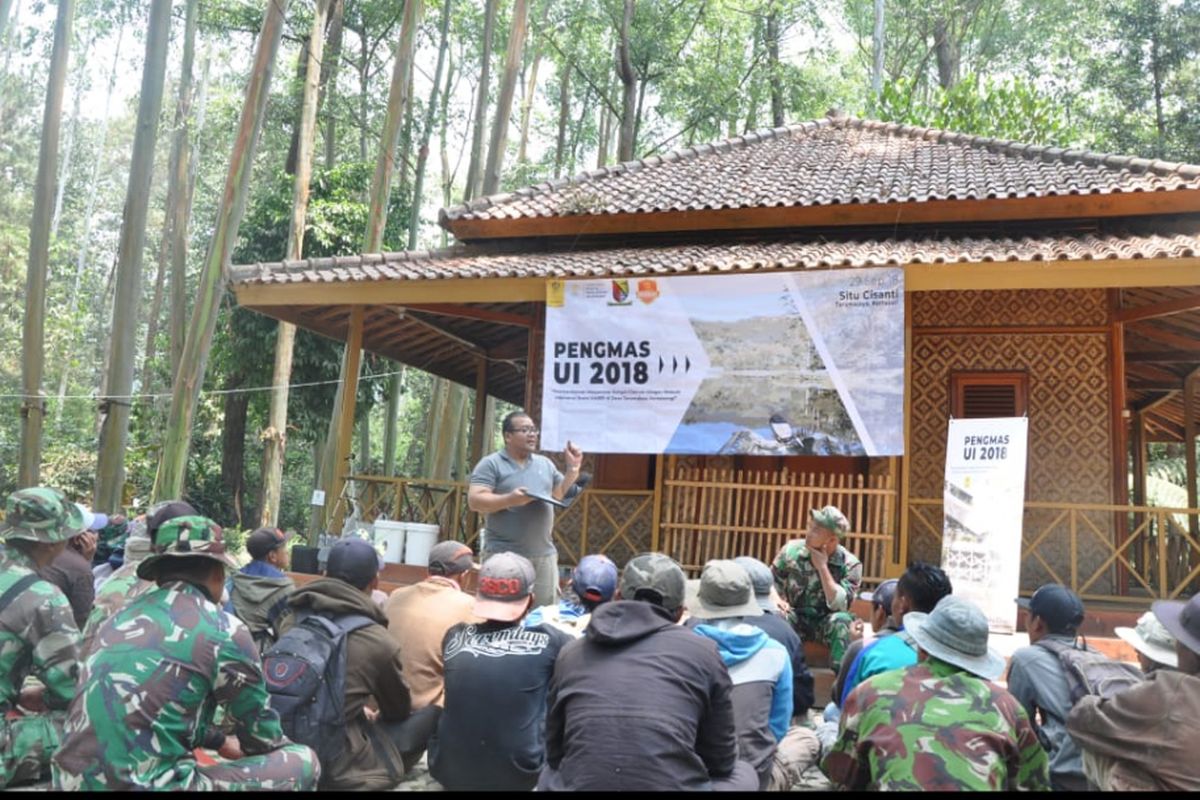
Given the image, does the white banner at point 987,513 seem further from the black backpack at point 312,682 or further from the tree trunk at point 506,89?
the tree trunk at point 506,89

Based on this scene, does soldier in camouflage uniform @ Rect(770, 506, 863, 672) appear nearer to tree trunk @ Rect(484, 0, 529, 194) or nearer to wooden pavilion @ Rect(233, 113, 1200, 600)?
wooden pavilion @ Rect(233, 113, 1200, 600)

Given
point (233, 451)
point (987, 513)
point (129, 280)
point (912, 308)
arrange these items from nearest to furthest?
point (987, 513) < point (912, 308) < point (129, 280) < point (233, 451)

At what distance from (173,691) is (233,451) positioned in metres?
19.6

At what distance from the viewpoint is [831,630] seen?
6.12 m

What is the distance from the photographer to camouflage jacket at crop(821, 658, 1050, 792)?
2975 millimetres

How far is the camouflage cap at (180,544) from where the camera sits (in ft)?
11.0

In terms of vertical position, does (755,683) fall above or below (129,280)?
below

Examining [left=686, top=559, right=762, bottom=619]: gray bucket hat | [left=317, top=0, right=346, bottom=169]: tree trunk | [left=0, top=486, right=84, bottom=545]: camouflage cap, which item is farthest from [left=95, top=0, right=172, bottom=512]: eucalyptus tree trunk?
[left=686, top=559, right=762, bottom=619]: gray bucket hat

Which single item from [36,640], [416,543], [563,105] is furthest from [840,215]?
[563,105]

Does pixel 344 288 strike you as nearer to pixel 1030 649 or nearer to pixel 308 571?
pixel 308 571

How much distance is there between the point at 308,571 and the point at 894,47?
2691cm

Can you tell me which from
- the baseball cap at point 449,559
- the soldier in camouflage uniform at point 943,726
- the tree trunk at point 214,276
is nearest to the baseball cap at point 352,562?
the baseball cap at point 449,559

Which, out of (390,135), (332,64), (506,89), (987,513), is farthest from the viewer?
(332,64)

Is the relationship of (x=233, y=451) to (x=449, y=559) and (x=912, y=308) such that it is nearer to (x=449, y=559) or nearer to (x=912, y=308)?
(x=912, y=308)
